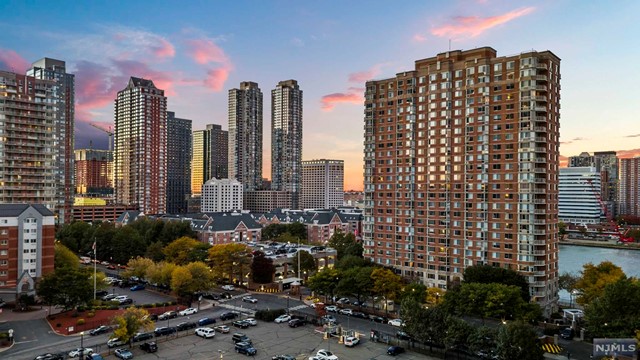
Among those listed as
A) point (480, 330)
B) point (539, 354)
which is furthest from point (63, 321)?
point (539, 354)

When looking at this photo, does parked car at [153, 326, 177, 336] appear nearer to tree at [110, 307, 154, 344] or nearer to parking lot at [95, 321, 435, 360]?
parking lot at [95, 321, 435, 360]

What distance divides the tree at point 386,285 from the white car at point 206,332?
28577 mm

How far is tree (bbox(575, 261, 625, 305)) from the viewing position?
75438 millimetres

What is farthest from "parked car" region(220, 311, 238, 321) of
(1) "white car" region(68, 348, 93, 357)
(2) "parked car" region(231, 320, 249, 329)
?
(1) "white car" region(68, 348, 93, 357)

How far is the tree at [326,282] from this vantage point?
8444 centimetres

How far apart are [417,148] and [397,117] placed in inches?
320

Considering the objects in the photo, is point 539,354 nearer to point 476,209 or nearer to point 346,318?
point 346,318

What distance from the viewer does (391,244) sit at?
102 metres

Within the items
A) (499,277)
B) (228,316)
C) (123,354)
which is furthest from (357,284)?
(123,354)

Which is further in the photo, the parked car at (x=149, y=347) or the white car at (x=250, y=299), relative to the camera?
the white car at (x=250, y=299)

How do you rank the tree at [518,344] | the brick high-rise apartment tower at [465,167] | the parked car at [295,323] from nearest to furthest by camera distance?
the tree at [518,344] < the parked car at [295,323] < the brick high-rise apartment tower at [465,167]

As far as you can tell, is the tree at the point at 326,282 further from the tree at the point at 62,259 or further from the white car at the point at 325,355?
the tree at the point at 62,259

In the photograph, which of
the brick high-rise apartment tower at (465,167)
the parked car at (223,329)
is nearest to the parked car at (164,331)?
the parked car at (223,329)

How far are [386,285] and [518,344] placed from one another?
3078 cm
